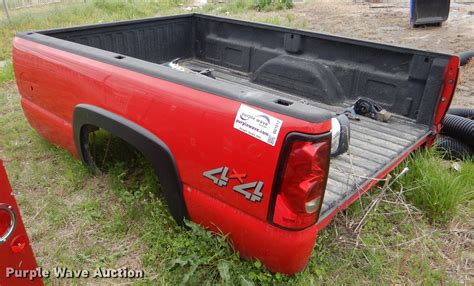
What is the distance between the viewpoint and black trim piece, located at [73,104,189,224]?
Result: 2.26 metres

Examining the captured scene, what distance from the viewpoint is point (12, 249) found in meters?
1.74

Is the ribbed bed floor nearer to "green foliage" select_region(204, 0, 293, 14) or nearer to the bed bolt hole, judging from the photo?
the bed bolt hole

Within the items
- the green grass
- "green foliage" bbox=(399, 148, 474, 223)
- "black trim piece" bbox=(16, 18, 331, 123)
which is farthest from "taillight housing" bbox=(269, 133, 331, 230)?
"green foliage" bbox=(399, 148, 474, 223)

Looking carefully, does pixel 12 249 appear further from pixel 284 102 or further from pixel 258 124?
pixel 284 102

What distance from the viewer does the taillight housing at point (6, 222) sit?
1.66 m

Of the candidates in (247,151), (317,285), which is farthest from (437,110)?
(247,151)

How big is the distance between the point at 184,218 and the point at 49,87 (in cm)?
145

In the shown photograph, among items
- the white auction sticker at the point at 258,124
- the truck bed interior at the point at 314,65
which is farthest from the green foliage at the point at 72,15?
the white auction sticker at the point at 258,124

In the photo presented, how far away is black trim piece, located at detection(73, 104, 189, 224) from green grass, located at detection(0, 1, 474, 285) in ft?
0.57

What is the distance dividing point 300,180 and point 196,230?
78 centimetres

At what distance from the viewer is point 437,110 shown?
3303 mm

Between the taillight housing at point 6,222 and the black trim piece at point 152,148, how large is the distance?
0.80 m

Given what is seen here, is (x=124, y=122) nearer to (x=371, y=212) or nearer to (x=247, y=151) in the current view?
(x=247, y=151)

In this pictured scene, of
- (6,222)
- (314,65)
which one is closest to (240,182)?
(6,222)
